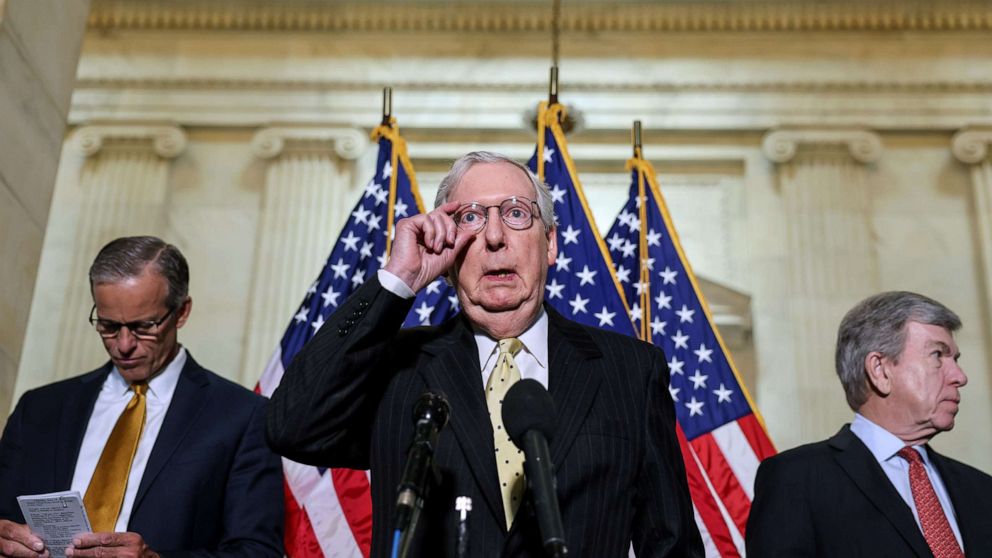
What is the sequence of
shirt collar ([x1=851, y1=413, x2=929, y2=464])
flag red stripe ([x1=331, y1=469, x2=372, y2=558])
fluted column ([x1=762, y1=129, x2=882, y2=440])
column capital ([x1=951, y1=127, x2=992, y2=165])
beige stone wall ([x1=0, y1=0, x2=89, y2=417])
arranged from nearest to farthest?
shirt collar ([x1=851, y1=413, x2=929, y2=464])
beige stone wall ([x1=0, y1=0, x2=89, y2=417])
flag red stripe ([x1=331, y1=469, x2=372, y2=558])
fluted column ([x1=762, y1=129, x2=882, y2=440])
column capital ([x1=951, y1=127, x2=992, y2=165])

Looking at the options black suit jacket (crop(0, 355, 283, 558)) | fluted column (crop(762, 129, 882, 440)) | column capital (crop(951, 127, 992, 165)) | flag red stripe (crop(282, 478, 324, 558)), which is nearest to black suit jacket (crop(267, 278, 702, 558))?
black suit jacket (crop(0, 355, 283, 558))

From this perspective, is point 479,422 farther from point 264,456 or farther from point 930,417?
point 930,417

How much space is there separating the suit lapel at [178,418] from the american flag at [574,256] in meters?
1.92

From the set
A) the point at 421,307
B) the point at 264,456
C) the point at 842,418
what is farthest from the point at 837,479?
the point at 842,418

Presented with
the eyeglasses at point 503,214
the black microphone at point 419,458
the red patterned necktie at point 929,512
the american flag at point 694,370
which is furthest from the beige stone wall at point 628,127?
the black microphone at point 419,458

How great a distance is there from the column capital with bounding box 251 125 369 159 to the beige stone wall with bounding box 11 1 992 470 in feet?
0.09

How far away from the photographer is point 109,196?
8.92m

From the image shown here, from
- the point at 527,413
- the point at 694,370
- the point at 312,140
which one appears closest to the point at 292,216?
the point at 312,140

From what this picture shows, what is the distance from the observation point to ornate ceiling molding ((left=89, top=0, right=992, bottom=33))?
359 inches

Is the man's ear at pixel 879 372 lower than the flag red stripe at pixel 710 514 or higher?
higher

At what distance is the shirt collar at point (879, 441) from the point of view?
3.31 meters

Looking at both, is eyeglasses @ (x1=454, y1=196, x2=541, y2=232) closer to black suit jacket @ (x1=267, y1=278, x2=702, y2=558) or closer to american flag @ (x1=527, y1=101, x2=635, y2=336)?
black suit jacket @ (x1=267, y1=278, x2=702, y2=558)

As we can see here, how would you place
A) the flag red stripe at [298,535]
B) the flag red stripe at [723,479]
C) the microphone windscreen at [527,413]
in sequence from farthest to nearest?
the flag red stripe at [723,479] < the flag red stripe at [298,535] < the microphone windscreen at [527,413]

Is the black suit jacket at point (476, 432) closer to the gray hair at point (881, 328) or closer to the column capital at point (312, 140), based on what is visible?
the gray hair at point (881, 328)
